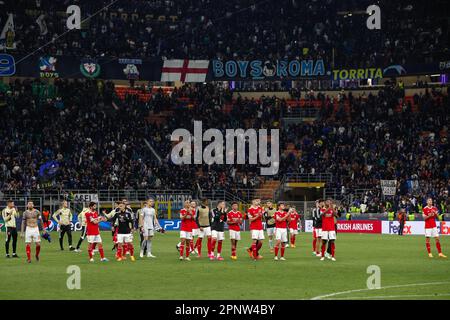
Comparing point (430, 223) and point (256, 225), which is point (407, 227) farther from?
point (256, 225)

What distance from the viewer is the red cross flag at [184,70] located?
2788 inches

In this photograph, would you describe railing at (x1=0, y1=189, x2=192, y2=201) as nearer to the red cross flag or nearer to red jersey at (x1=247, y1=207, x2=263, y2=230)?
the red cross flag

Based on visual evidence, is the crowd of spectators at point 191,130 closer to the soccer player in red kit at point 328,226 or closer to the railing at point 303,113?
the railing at point 303,113

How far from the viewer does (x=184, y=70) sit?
70.8m

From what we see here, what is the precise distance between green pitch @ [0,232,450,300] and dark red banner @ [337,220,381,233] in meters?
20.6

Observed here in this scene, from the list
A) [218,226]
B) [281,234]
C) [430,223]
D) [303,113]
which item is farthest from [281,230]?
[303,113]

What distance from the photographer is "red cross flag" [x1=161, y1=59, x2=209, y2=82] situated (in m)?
70.8

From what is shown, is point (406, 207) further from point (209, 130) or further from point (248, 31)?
point (248, 31)

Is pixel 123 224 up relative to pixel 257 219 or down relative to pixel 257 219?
down

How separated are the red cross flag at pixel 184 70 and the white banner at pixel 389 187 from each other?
61.1 feet

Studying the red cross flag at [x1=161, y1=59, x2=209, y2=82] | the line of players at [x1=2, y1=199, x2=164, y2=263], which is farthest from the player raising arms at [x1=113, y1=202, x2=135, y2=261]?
the red cross flag at [x1=161, y1=59, x2=209, y2=82]

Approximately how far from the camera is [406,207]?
58688 millimetres

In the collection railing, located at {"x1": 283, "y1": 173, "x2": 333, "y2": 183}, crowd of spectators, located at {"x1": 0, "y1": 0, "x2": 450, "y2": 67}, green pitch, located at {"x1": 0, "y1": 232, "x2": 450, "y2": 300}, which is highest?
crowd of spectators, located at {"x1": 0, "y1": 0, "x2": 450, "y2": 67}

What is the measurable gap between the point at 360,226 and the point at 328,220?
27.9 m
